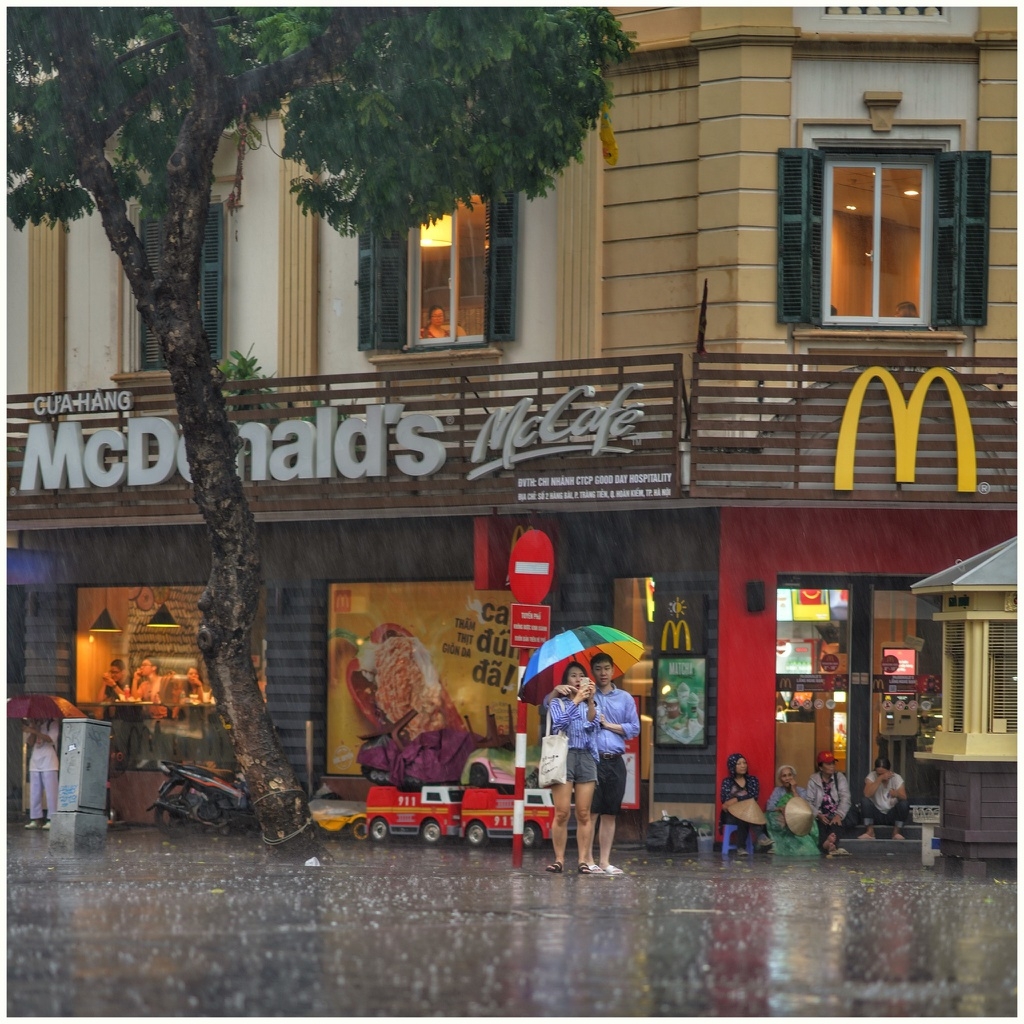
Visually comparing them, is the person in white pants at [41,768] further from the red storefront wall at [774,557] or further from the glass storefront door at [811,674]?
the glass storefront door at [811,674]

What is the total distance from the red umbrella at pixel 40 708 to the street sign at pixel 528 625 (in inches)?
334

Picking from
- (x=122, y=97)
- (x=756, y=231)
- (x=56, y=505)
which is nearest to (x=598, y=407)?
(x=756, y=231)

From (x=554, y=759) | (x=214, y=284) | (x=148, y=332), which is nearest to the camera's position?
(x=554, y=759)

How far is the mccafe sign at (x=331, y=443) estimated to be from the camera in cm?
1964

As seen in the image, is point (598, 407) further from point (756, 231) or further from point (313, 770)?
point (313, 770)

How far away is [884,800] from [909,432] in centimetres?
412

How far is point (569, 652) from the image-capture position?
52.5 feet

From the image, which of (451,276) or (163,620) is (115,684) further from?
(451,276)

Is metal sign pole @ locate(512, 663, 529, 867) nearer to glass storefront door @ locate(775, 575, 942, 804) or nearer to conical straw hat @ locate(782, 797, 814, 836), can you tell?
conical straw hat @ locate(782, 797, 814, 836)

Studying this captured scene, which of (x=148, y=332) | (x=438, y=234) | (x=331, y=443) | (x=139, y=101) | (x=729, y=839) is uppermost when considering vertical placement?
(x=139, y=101)

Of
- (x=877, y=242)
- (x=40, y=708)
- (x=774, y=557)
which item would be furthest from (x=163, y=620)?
(x=877, y=242)

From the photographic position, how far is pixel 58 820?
18547mm

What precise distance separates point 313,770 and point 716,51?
9854mm

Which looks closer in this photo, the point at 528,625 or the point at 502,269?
the point at 528,625
